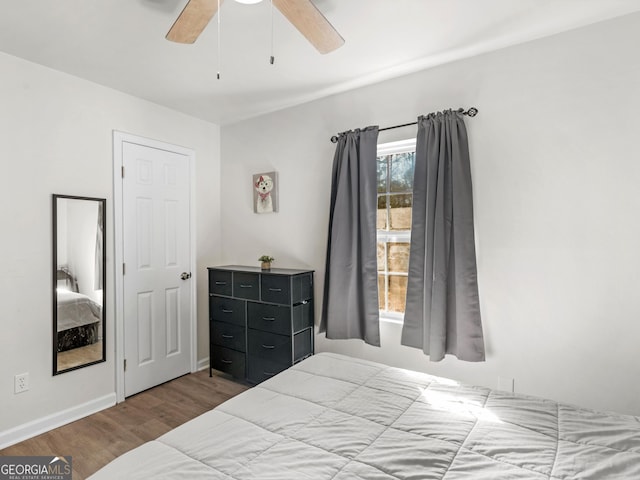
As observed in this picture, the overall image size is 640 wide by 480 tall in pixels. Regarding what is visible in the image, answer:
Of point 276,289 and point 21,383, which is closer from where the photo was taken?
point 21,383

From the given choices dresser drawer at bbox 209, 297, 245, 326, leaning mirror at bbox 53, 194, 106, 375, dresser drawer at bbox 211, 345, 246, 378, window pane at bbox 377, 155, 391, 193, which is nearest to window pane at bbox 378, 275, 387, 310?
window pane at bbox 377, 155, 391, 193

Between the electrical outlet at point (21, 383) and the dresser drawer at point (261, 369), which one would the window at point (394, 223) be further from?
the electrical outlet at point (21, 383)

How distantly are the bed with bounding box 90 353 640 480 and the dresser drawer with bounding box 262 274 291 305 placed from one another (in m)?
1.26

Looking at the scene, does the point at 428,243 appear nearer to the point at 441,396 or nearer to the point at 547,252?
the point at 547,252

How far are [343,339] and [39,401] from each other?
223cm

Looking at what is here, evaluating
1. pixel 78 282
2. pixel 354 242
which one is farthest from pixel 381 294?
pixel 78 282

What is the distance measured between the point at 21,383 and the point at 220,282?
1.55 metres

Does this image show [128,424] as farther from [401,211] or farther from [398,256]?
[401,211]

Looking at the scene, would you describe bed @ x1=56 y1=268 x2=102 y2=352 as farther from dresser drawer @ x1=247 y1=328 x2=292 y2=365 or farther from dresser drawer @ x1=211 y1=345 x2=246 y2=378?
dresser drawer @ x1=247 y1=328 x2=292 y2=365

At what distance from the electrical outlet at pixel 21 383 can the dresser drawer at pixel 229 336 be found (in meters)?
1.39

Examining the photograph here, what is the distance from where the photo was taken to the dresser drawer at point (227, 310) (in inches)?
125

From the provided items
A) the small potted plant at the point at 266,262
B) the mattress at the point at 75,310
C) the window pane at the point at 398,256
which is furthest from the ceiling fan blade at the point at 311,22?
the mattress at the point at 75,310
